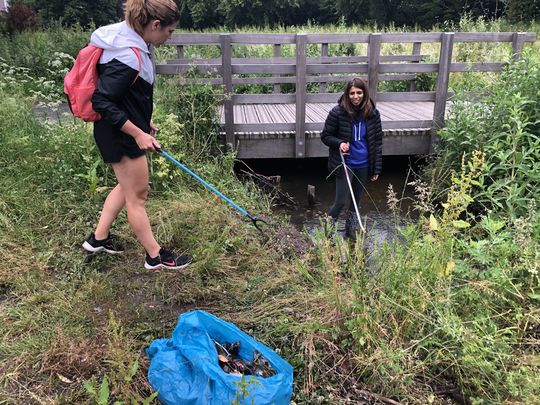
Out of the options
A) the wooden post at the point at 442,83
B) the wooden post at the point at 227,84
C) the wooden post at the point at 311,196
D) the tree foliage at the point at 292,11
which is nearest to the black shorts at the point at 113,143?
the wooden post at the point at 227,84

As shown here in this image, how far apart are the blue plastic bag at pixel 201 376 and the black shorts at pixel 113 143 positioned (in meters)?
1.14

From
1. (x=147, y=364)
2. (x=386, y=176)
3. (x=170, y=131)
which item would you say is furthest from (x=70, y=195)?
(x=386, y=176)

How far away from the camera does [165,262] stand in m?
3.20

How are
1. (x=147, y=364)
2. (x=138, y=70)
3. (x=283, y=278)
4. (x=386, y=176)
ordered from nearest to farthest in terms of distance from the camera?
(x=147, y=364), (x=138, y=70), (x=283, y=278), (x=386, y=176)

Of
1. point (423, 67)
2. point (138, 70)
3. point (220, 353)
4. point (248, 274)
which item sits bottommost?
point (248, 274)

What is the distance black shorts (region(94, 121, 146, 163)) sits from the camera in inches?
109

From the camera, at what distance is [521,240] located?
2.89 metres

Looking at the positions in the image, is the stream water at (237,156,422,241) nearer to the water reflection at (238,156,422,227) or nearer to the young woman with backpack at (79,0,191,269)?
the water reflection at (238,156,422,227)

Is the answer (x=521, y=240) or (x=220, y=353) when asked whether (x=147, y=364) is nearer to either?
(x=220, y=353)

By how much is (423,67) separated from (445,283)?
4748mm

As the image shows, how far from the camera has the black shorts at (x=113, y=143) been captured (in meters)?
2.77

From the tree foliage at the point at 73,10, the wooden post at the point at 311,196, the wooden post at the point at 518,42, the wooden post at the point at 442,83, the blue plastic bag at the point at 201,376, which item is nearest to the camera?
the blue plastic bag at the point at 201,376

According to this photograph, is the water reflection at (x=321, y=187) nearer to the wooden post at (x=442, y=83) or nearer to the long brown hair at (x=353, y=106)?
the wooden post at (x=442, y=83)

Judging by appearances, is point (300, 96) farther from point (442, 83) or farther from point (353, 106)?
point (442, 83)
